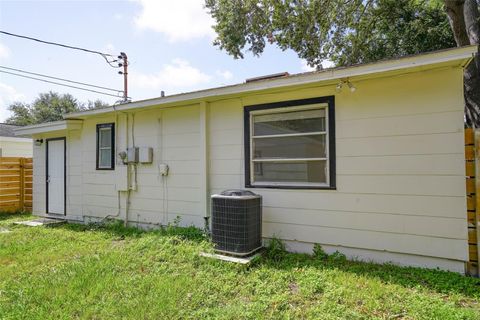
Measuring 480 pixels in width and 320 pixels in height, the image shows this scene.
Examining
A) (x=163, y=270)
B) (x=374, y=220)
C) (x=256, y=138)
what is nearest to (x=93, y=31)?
(x=256, y=138)

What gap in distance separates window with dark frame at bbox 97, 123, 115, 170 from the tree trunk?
336 inches

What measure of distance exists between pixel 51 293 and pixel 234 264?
205 cm

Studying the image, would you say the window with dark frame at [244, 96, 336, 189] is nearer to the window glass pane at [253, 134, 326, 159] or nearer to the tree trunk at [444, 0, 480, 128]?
the window glass pane at [253, 134, 326, 159]

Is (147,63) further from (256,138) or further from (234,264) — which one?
(234,264)

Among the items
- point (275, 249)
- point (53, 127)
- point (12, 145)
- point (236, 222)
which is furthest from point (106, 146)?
point (12, 145)

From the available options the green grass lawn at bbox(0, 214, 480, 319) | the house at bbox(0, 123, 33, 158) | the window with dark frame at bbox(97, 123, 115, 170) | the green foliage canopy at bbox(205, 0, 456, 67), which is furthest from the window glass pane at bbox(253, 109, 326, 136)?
the house at bbox(0, 123, 33, 158)

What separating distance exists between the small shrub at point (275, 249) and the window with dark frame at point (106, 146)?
399 centimetres

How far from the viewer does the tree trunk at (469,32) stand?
681cm

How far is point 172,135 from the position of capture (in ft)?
18.0

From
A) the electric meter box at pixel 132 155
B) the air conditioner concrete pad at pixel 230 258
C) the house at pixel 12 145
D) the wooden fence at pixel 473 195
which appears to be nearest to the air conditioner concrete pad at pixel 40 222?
the electric meter box at pixel 132 155

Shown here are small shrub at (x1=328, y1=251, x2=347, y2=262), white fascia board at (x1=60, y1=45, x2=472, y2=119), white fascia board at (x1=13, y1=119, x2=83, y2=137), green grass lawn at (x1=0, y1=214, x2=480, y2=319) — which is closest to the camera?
→ green grass lawn at (x1=0, y1=214, x2=480, y2=319)

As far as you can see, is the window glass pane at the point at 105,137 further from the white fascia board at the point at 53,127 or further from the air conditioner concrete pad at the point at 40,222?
the air conditioner concrete pad at the point at 40,222

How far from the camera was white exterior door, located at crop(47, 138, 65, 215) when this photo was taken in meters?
7.26

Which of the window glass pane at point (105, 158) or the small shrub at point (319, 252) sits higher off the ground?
the window glass pane at point (105, 158)
